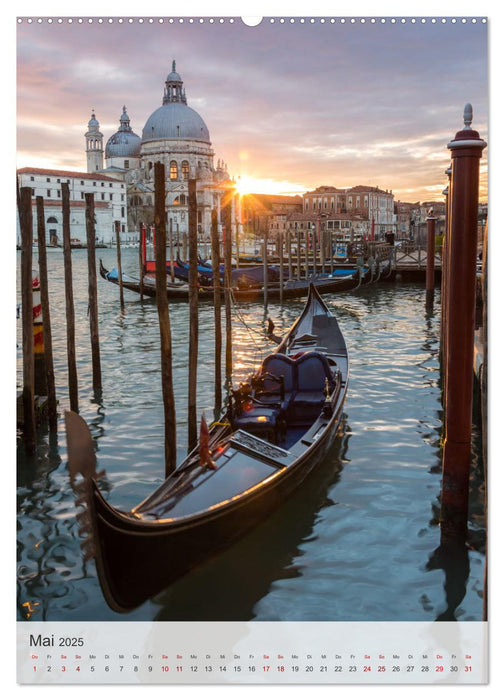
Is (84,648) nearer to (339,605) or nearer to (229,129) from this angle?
(339,605)

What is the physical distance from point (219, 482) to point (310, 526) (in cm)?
78

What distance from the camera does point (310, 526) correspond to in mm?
4012

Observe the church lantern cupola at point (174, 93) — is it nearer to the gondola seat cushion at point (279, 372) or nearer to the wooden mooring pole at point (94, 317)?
the wooden mooring pole at point (94, 317)

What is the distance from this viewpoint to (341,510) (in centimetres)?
420

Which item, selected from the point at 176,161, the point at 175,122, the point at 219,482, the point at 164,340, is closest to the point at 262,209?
Answer: the point at 176,161

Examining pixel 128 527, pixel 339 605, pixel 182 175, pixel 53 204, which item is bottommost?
pixel 339 605

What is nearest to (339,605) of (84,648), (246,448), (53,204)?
(246,448)

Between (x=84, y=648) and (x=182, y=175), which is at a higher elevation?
(x=182, y=175)

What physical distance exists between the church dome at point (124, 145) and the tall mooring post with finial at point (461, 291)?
57275mm

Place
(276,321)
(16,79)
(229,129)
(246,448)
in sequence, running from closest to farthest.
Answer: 1. (16,79)
2. (229,129)
3. (246,448)
4. (276,321)

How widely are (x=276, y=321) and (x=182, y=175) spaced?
40744mm

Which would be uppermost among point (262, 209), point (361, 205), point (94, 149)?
point (94, 149)

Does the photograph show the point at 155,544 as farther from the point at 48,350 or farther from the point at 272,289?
the point at 272,289

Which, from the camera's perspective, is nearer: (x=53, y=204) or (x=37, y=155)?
(x=37, y=155)
